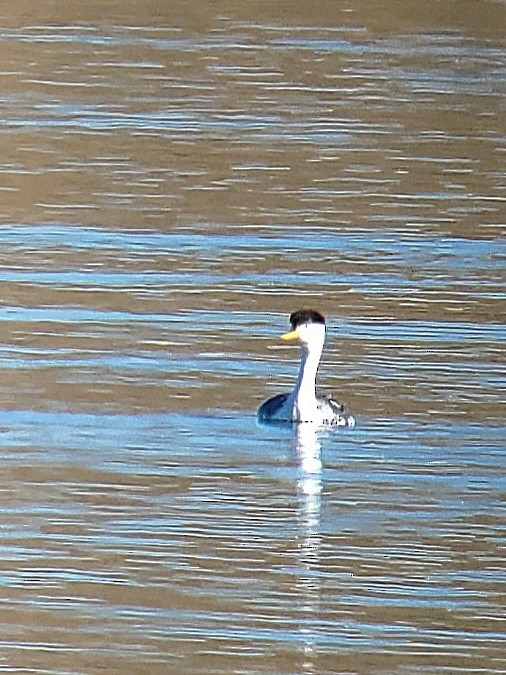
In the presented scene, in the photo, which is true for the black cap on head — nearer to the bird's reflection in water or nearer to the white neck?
the white neck

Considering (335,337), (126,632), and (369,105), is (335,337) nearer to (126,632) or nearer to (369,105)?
(126,632)

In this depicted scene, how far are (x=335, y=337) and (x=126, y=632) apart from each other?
5.33 metres

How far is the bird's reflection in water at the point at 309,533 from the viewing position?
8961 mm

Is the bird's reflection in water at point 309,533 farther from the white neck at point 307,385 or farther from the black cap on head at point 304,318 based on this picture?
the black cap on head at point 304,318

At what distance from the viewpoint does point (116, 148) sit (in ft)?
66.0

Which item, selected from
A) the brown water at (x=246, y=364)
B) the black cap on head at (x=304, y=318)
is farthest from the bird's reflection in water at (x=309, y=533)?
the black cap on head at (x=304, y=318)

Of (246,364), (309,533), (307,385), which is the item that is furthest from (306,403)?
(309,533)

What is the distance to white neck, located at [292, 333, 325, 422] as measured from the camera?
1227cm

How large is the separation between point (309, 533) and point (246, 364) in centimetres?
307

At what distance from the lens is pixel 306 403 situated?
12273 millimetres

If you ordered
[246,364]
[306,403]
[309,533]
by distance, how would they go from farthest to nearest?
[246,364] → [306,403] → [309,533]

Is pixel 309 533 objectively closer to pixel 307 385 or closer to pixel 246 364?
pixel 307 385

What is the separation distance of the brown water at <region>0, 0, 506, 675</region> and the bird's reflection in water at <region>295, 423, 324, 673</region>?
2 cm

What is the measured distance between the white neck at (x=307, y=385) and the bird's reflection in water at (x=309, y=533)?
6 centimetres
